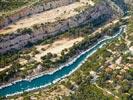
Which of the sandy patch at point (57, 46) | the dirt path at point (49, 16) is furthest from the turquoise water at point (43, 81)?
the dirt path at point (49, 16)

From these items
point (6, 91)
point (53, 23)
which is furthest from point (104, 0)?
point (6, 91)

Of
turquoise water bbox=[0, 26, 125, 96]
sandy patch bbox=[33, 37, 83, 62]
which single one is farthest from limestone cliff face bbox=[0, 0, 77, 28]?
turquoise water bbox=[0, 26, 125, 96]

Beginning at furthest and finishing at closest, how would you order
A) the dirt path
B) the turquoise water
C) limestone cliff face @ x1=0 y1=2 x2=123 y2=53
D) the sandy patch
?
the dirt path → limestone cliff face @ x1=0 y1=2 x2=123 y2=53 → the sandy patch → the turquoise water

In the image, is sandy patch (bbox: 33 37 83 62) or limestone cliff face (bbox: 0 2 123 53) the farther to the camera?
limestone cliff face (bbox: 0 2 123 53)

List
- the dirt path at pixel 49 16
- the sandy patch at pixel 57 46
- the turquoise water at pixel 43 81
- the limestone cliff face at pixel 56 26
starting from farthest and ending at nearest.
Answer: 1. the dirt path at pixel 49 16
2. the limestone cliff face at pixel 56 26
3. the sandy patch at pixel 57 46
4. the turquoise water at pixel 43 81

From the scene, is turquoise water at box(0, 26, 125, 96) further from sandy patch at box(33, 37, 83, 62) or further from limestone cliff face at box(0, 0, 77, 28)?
limestone cliff face at box(0, 0, 77, 28)

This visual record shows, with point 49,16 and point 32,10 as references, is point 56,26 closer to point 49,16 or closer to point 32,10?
point 49,16

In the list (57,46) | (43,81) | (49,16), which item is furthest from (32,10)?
(43,81)

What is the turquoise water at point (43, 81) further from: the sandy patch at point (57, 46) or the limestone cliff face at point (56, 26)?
the limestone cliff face at point (56, 26)
